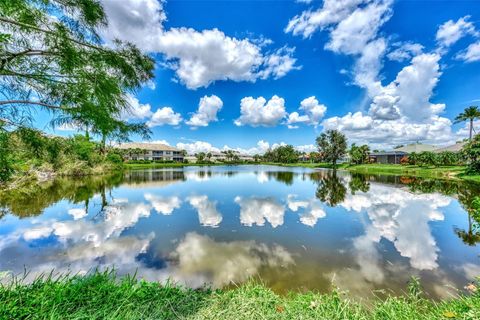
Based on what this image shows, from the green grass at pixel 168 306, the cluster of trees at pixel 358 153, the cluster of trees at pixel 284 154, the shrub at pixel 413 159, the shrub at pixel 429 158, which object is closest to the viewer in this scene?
the green grass at pixel 168 306

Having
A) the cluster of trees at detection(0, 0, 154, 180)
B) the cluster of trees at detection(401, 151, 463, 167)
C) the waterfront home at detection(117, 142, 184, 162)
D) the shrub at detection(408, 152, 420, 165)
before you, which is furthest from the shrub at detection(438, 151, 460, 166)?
the waterfront home at detection(117, 142, 184, 162)

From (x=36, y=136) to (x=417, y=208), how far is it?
15921 millimetres

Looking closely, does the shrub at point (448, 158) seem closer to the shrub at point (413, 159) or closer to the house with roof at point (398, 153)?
the shrub at point (413, 159)

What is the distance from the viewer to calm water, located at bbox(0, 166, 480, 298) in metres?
5.07

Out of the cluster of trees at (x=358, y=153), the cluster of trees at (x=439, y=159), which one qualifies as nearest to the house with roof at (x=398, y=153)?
the cluster of trees at (x=358, y=153)

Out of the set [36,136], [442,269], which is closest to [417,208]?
[442,269]

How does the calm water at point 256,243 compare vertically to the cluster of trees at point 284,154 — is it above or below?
below

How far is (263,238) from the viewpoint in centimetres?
743

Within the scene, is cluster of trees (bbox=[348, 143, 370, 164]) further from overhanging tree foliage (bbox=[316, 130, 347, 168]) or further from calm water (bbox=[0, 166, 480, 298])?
calm water (bbox=[0, 166, 480, 298])

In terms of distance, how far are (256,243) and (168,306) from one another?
4.31m

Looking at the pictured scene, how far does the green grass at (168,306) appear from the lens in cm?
262

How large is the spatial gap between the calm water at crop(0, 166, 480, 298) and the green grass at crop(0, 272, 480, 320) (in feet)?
4.45

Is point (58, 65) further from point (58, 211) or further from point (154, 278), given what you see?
point (58, 211)

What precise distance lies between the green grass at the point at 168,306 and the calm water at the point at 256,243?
4.45 feet
